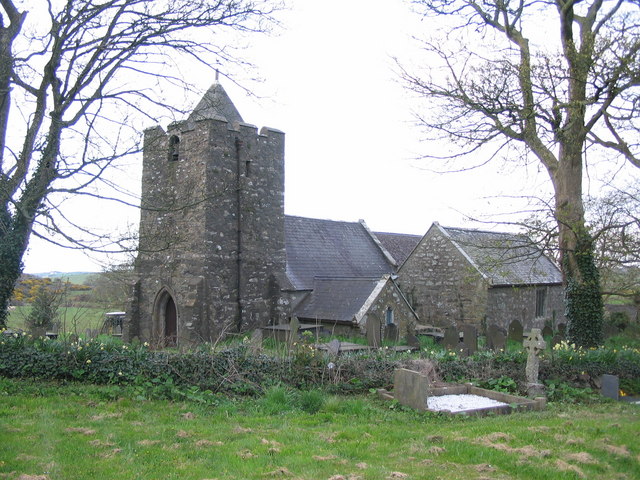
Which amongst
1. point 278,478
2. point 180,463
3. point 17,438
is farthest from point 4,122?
point 278,478

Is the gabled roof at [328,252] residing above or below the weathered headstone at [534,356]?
above

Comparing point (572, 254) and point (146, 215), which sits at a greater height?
point (146, 215)

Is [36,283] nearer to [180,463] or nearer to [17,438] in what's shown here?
[17,438]

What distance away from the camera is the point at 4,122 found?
12148 mm

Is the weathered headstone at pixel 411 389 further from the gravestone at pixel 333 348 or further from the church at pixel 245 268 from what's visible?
the church at pixel 245 268

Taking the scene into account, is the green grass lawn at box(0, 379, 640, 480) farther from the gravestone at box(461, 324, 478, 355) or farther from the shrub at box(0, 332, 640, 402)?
the gravestone at box(461, 324, 478, 355)

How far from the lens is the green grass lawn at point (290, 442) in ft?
18.9

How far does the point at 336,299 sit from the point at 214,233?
16.9 ft

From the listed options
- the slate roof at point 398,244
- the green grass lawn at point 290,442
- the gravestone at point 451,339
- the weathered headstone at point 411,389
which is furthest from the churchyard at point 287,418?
the slate roof at point 398,244

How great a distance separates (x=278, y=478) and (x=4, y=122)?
1061 cm

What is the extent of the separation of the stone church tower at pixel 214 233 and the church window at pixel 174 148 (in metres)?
0.04

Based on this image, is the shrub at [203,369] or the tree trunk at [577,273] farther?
the tree trunk at [577,273]

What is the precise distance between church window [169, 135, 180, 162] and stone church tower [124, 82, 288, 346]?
0.04 meters

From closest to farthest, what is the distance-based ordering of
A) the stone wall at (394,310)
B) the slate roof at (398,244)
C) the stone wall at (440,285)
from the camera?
the stone wall at (394,310) → the stone wall at (440,285) → the slate roof at (398,244)
